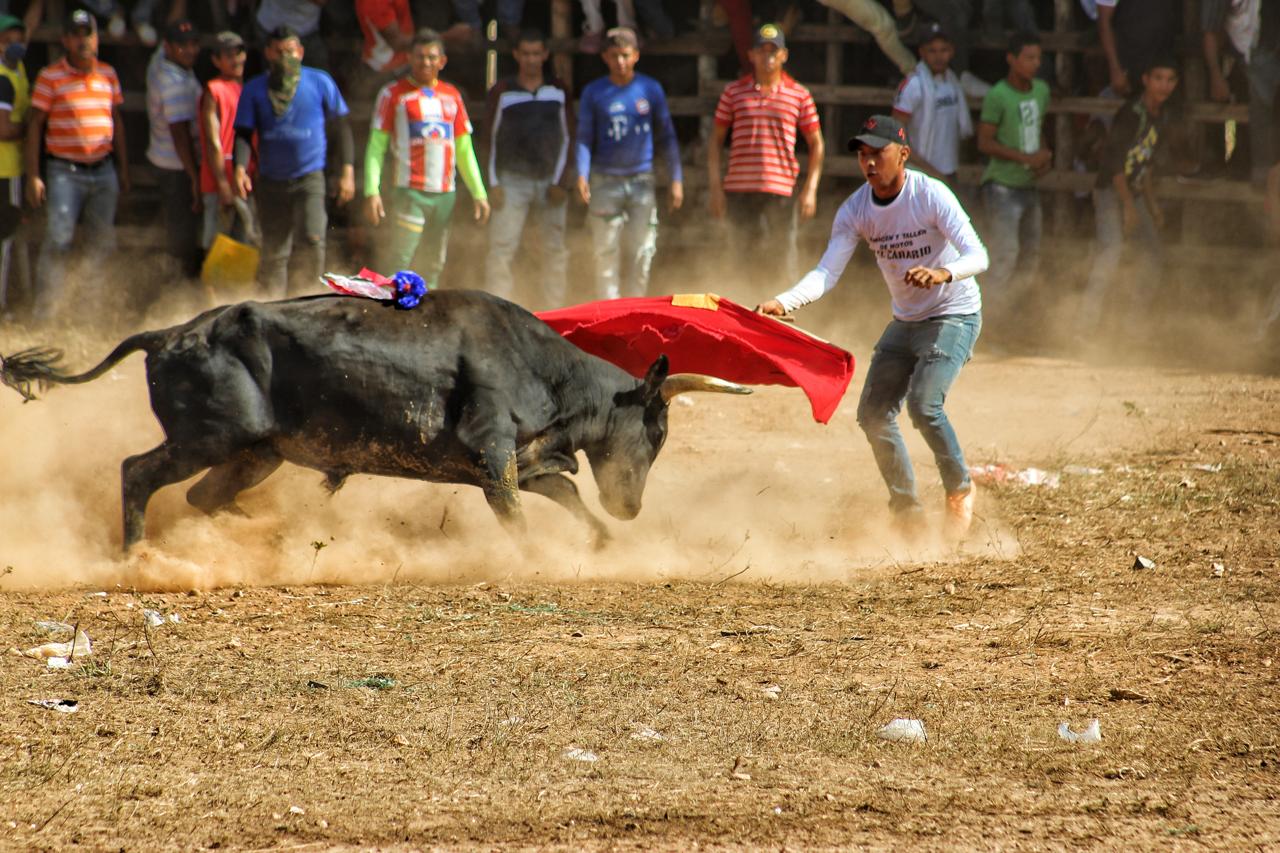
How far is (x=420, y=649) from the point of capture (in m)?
6.15

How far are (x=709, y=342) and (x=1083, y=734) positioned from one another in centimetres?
342

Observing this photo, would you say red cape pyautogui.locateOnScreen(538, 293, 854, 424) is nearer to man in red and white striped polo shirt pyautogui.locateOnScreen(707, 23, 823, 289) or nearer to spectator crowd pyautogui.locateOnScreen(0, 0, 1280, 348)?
spectator crowd pyautogui.locateOnScreen(0, 0, 1280, 348)

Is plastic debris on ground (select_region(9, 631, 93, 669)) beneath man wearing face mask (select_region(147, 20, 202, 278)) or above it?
beneath

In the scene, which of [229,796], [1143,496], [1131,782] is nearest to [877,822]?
[1131,782]

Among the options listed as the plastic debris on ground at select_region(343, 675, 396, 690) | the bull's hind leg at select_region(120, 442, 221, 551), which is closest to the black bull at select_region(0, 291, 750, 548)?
the bull's hind leg at select_region(120, 442, 221, 551)

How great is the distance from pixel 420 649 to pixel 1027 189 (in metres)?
9.38

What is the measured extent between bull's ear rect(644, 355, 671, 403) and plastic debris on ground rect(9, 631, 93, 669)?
3.06 m

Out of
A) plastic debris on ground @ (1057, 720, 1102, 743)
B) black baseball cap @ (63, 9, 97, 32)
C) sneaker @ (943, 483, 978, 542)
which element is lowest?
sneaker @ (943, 483, 978, 542)

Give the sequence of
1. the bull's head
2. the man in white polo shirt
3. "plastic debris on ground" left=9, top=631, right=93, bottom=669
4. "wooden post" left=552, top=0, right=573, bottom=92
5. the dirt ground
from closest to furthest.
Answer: the dirt ground
"plastic debris on ground" left=9, top=631, right=93, bottom=669
the man in white polo shirt
the bull's head
"wooden post" left=552, top=0, right=573, bottom=92

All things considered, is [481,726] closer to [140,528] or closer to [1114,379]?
[140,528]

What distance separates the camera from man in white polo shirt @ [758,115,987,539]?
7539 mm

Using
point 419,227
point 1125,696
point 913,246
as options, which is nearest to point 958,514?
point 913,246

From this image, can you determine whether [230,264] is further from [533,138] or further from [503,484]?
[503,484]

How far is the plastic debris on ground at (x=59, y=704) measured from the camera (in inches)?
210
